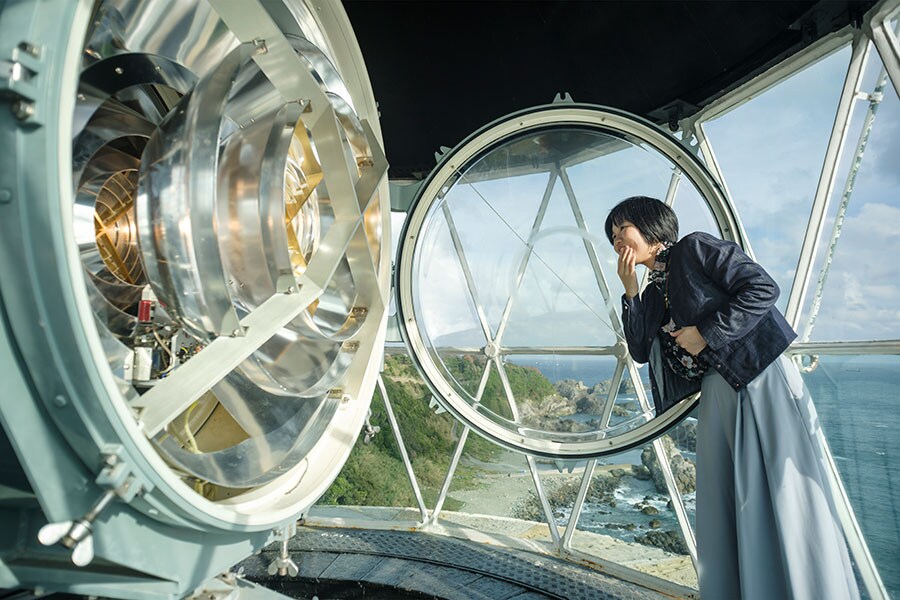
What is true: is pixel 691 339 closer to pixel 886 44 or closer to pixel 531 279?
pixel 531 279

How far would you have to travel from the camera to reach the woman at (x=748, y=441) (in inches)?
73.0

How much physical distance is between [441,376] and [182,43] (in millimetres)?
1819

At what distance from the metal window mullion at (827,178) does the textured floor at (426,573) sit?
1587mm

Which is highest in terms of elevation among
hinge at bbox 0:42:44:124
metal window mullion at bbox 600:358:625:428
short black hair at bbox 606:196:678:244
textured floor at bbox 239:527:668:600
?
short black hair at bbox 606:196:678:244

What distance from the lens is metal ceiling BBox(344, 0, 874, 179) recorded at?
2.62 m

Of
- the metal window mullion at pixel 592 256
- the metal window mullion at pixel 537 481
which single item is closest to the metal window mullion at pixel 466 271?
the metal window mullion at pixel 537 481

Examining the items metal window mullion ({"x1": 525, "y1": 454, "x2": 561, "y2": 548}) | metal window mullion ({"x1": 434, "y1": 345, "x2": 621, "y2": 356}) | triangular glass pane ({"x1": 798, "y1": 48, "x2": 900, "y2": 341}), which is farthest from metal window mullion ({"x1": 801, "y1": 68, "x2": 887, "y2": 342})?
metal window mullion ({"x1": 525, "y1": 454, "x2": 561, "y2": 548})

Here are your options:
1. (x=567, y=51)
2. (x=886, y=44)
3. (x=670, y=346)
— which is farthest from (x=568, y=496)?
(x=886, y=44)

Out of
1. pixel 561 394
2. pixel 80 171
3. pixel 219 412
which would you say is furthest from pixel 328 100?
pixel 561 394

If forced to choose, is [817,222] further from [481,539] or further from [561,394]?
[481,539]

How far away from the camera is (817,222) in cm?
262

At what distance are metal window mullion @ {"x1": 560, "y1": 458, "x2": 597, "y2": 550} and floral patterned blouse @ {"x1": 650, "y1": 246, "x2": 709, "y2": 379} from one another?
1.41 m

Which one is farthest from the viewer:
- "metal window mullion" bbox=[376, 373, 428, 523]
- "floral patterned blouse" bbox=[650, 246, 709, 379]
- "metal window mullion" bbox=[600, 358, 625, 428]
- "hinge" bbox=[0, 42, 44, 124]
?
"metal window mullion" bbox=[376, 373, 428, 523]

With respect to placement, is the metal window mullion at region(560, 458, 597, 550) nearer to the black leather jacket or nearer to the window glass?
the window glass
